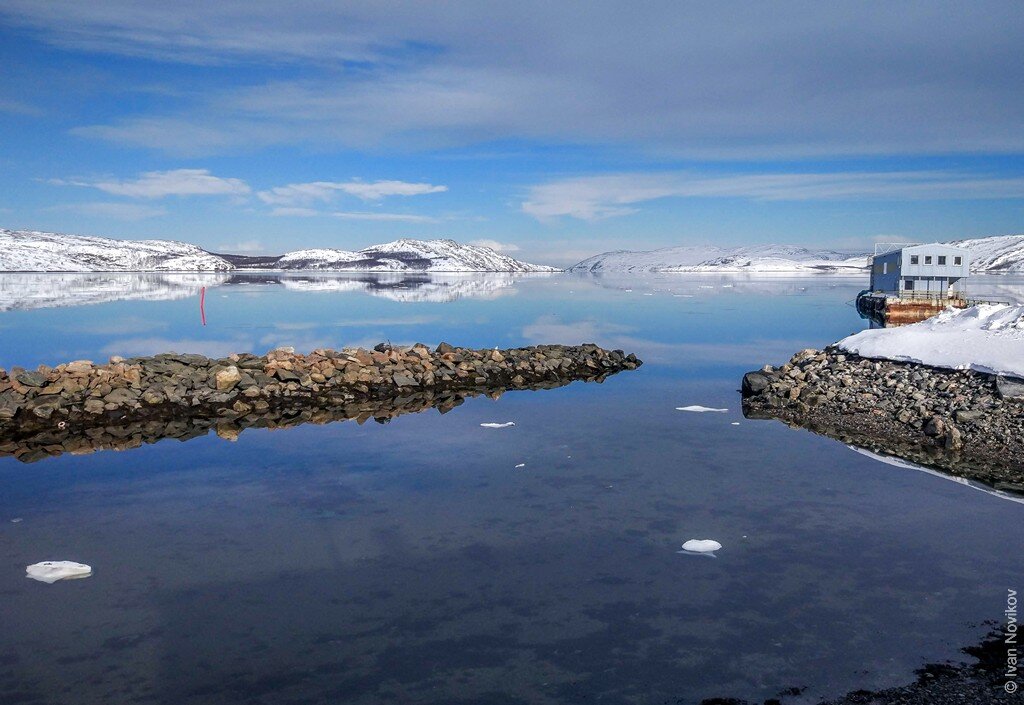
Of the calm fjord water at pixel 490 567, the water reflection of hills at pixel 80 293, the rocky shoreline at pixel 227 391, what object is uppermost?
the water reflection of hills at pixel 80 293

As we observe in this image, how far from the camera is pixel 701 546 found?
858cm

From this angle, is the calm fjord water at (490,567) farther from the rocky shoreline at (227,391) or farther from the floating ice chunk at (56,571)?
the rocky shoreline at (227,391)

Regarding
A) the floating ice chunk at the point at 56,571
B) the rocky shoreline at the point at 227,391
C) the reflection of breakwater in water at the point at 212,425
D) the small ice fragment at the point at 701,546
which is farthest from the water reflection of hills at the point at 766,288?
the floating ice chunk at the point at 56,571

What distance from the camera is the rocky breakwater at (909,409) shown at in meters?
12.7

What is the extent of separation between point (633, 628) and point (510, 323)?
3843 centimetres

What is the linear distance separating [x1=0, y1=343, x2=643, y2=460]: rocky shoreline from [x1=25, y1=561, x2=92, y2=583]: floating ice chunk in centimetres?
597

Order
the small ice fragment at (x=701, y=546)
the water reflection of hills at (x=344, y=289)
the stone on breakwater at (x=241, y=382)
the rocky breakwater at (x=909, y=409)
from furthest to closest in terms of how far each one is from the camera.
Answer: the water reflection of hills at (x=344, y=289) < the stone on breakwater at (x=241, y=382) < the rocky breakwater at (x=909, y=409) < the small ice fragment at (x=701, y=546)

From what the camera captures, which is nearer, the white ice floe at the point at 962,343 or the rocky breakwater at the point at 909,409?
the rocky breakwater at the point at 909,409

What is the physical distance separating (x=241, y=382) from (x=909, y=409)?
14.7 m

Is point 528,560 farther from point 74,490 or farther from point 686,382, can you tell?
point 686,382

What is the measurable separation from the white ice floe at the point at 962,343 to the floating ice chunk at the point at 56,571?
54.9 feet

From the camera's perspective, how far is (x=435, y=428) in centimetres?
1528

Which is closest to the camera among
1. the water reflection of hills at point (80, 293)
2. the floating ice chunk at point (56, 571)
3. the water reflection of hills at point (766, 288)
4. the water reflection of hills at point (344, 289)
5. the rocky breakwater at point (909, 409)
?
the floating ice chunk at point (56, 571)

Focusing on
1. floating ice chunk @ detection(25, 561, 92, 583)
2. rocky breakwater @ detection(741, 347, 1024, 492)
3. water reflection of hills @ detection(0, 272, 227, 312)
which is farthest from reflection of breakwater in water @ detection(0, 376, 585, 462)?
water reflection of hills @ detection(0, 272, 227, 312)
